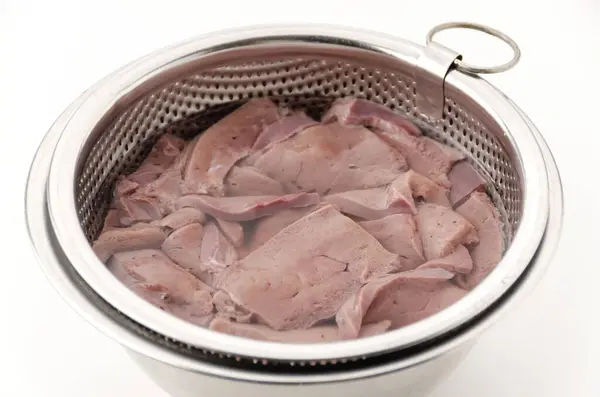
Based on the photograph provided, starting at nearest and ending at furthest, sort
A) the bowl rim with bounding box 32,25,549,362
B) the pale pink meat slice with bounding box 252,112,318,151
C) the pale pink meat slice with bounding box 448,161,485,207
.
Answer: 1. the bowl rim with bounding box 32,25,549,362
2. the pale pink meat slice with bounding box 448,161,485,207
3. the pale pink meat slice with bounding box 252,112,318,151

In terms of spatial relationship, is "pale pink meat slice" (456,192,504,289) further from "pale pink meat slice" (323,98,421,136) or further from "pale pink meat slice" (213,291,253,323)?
"pale pink meat slice" (213,291,253,323)

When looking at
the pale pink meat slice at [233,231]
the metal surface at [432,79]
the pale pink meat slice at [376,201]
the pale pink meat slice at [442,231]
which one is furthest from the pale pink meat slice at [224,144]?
the pale pink meat slice at [442,231]

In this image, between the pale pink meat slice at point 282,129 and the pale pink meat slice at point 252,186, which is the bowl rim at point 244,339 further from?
the pale pink meat slice at point 252,186

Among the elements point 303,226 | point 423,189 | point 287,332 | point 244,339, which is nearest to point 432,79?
point 423,189

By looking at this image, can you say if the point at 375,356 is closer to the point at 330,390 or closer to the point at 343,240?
the point at 330,390

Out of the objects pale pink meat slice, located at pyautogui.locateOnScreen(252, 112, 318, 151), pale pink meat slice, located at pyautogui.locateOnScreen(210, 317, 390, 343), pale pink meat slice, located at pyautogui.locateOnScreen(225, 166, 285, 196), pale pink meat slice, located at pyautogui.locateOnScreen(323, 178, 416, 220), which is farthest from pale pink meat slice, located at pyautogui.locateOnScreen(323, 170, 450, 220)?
pale pink meat slice, located at pyautogui.locateOnScreen(210, 317, 390, 343)

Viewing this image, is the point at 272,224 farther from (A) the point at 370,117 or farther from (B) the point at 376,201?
(A) the point at 370,117
